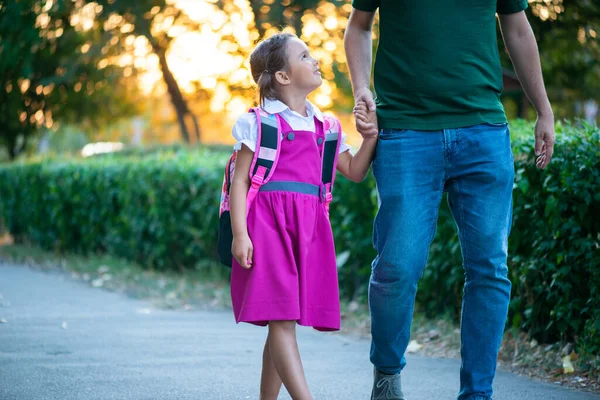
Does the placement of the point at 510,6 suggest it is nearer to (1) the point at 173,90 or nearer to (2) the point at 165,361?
(2) the point at 165,361

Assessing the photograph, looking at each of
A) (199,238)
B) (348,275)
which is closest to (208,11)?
(199,238)

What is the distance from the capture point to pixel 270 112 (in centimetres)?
335

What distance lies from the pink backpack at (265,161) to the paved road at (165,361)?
41.1 inches

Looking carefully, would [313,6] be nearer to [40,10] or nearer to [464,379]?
[40,10]

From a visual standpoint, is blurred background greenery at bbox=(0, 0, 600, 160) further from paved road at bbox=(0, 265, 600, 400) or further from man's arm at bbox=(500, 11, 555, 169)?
man's arm at bbox=(500, 11, 555, 169)

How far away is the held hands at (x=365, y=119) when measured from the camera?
3273 mm

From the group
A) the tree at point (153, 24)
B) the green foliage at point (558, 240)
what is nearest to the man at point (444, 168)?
the green foliage at point (558, 240)

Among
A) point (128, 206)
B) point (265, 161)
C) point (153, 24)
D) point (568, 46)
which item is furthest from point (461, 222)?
point (153, 24)

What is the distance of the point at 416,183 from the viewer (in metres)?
3.21

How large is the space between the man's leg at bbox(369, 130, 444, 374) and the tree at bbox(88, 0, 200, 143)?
13.9 m

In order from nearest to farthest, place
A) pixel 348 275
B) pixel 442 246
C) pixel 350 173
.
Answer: pixel 350 173 → pixel 442 246 → pixel 348 275

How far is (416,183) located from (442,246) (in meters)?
2.66

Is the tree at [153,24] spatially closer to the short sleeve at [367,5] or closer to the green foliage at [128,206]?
the green foliage at [128,206]

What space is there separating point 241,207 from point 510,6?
134 cm
